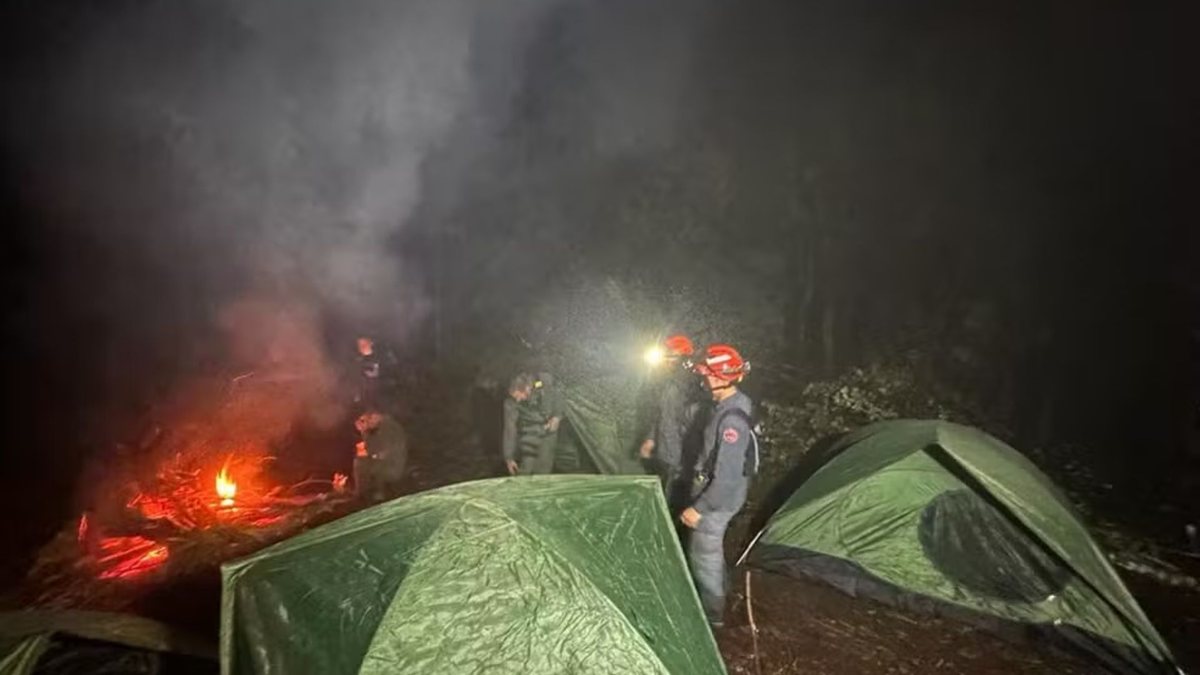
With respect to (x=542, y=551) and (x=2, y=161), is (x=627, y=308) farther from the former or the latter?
(x=2, y=161)

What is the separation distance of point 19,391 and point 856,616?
19966 mm

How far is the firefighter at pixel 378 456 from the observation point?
8.27 metres

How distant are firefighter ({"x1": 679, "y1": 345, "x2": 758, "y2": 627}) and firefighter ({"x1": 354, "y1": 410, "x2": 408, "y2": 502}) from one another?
14.0ft

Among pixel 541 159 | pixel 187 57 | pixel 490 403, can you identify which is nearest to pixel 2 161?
pixel 187 57

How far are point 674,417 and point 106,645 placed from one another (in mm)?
4734

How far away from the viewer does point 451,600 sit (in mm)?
3467

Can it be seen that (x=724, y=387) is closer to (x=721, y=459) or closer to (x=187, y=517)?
(x=721, y=459)

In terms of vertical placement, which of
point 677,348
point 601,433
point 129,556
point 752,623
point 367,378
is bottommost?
point 129,556

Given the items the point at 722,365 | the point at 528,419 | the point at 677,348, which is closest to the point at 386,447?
the point at 528,419

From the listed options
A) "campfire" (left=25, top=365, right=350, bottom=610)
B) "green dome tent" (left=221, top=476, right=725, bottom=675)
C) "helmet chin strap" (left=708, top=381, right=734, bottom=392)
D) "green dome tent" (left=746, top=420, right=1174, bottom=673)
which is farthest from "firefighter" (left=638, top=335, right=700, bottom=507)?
"campfire" (left=25, top=365, right=350, bottom=610)

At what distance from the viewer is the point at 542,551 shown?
369 cm

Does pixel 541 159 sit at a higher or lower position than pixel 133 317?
higher

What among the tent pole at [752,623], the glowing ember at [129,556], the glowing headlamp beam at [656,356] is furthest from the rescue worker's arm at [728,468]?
the glowing ember at [129,556]

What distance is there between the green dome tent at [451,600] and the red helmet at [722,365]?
5.86ft
